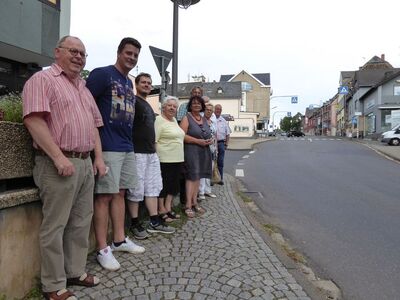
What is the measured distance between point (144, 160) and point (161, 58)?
3057 mm

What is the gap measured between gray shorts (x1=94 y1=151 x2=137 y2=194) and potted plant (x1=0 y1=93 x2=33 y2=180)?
71cm

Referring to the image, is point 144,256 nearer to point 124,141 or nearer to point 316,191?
point 124,141

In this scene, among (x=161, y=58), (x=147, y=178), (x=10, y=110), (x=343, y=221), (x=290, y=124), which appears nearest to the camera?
(x=10, y=110)

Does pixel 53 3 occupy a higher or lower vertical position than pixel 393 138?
higher

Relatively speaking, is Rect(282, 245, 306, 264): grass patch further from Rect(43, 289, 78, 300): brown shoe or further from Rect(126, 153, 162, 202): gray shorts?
Rect(43, 289, 78, 300): brown shoe

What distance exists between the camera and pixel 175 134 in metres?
5.32

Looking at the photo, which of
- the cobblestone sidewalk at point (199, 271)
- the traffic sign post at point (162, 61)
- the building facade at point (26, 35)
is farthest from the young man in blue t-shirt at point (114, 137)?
the building facade at point (26, 35)

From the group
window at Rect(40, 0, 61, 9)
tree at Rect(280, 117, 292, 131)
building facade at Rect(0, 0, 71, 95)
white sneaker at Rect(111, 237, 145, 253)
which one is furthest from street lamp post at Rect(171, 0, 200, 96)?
tree at Rect(280, 117, 292, 131)

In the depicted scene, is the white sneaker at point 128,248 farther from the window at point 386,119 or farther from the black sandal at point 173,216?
the window at point 386,119

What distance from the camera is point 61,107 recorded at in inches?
119

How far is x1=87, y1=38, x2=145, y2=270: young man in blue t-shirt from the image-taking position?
12.2ft

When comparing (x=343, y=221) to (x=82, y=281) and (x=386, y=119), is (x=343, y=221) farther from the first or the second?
Answer: (x=386, y=119)

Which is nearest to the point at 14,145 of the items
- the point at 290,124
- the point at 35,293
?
the point at 35,293

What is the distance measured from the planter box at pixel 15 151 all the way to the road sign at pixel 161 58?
14.1ft
